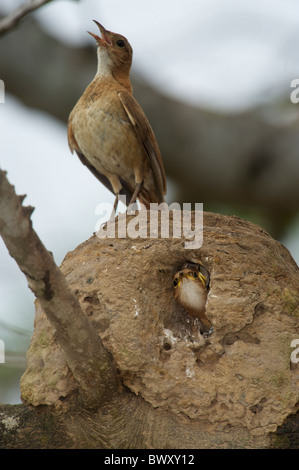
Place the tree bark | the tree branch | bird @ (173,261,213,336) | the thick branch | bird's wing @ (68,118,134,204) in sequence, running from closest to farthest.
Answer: the tree branch, the thick branch, the tree bark, bird @ (173,261,213,336), bird's wing @ (68,118,134,204)

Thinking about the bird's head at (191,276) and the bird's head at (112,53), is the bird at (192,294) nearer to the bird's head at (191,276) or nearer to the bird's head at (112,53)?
the bird's head at (191,276)

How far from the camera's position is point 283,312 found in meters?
4.54

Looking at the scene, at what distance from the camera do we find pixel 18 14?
2.83 meters

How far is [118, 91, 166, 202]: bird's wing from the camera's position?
6.33 metres

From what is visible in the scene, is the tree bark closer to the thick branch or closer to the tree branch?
the thick branch

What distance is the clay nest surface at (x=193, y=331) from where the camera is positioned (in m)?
4.24

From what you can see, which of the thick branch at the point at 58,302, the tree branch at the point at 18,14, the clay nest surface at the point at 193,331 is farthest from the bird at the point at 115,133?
the tree branch at the point at 18,14

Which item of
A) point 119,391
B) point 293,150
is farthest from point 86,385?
point 293,150

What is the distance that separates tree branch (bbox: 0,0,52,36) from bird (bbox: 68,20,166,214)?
3.39 m

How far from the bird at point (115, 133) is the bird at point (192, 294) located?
169 centimetres

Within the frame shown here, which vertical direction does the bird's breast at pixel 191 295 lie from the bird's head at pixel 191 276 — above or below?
below

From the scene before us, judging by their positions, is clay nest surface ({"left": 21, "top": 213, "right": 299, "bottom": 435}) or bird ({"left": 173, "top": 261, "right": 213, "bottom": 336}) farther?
bird ({"left": 173, "top": 261, "right": 213, "bottom": 336})

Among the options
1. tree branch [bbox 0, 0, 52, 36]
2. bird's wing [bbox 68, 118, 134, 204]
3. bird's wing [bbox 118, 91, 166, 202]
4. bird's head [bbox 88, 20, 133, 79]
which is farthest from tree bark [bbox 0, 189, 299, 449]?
bird's head [bbox 88, 20, 133, 79]
